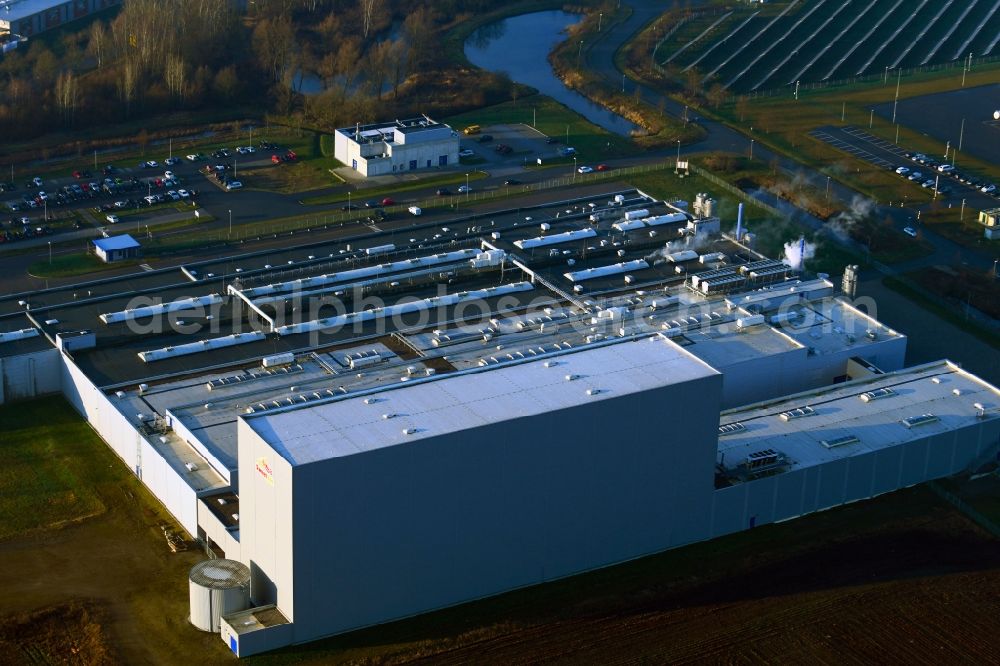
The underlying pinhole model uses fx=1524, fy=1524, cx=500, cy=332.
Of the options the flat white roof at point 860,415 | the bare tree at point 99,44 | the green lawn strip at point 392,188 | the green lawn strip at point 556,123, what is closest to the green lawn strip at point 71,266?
the green lawn strip at point 392,188

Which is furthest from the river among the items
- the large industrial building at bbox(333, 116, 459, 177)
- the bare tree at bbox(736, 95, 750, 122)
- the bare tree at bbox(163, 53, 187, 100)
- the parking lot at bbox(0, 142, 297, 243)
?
the bare tree at bbox(163, 53, 187, 100)

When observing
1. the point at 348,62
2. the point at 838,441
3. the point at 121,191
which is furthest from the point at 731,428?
the point at 348,62

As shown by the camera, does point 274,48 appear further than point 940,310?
Yes

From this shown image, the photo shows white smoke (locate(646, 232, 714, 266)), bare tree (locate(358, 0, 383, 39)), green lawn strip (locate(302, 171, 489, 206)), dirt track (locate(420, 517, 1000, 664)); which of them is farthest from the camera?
bare tree (locate(358, 0, 383, 39))

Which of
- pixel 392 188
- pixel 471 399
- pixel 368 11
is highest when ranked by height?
pixel 368 11

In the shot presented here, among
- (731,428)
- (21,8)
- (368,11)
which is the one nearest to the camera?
(731,428)

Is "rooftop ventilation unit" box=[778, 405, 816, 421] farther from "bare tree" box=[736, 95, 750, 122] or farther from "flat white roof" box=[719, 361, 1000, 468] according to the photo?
"bare tree" box=[736, 95, 750, 122]

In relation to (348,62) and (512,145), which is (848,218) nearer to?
(512,145)
